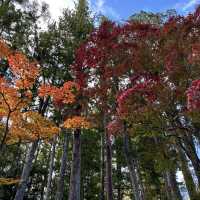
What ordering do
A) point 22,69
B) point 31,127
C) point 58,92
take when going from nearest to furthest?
point 22,69 < point 31,127 < point 58,92

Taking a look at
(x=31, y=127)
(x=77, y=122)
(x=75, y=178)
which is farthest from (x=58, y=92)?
(x=75, y=178)

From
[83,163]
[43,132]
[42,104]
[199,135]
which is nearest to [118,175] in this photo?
[83,163]

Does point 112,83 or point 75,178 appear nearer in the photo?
point 112,83

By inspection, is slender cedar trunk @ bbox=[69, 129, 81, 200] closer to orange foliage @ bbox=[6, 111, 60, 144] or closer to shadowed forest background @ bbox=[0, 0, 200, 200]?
shadowed forest background @ bbox=[0, 0, 200, 200]

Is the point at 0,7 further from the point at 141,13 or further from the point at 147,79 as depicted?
the point at 147,79

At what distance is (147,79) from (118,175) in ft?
50.8

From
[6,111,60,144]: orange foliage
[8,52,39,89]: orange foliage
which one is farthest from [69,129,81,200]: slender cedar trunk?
[8,52,39,89]: orange foliage

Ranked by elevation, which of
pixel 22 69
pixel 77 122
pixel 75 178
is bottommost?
pixel 75 178

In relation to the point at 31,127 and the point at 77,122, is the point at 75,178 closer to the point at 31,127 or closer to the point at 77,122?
the point at 77,122

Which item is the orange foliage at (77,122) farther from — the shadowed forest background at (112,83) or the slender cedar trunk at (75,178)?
the slender cedar trunk at (75,178)

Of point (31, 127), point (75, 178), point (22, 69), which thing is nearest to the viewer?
point (22, 69)

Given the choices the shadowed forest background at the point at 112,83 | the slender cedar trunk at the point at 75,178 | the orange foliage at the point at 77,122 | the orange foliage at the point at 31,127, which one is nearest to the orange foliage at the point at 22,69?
the shadowed forest background at the point at 112,83

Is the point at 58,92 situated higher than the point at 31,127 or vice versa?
the point at 58,92

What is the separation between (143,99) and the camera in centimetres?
749
